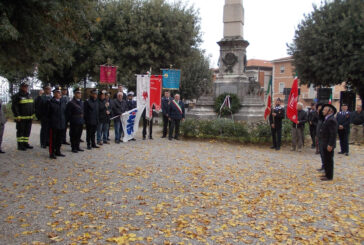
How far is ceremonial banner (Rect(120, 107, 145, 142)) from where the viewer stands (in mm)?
12781

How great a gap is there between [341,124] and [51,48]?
10.1 m

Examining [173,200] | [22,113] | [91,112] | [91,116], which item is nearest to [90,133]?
[91,116]

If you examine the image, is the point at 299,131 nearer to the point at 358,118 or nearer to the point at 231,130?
the point at 231,130

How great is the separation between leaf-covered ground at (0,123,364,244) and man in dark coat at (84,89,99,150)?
1025 mm

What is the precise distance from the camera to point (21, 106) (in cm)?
1024

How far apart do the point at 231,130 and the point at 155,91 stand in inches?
136

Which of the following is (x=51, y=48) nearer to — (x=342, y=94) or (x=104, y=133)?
(x=104, y=133)

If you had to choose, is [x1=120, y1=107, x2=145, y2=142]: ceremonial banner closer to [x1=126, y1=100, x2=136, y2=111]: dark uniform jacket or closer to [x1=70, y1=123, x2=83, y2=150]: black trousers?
[x1=126, y1=100, x2=136, y2=111]: dark uniform jacket

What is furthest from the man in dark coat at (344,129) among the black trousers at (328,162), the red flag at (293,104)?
the black trousers at (328,162)

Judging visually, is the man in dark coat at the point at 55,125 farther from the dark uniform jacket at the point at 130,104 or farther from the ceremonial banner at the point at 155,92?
the ceremonial banner at the point at 155,92

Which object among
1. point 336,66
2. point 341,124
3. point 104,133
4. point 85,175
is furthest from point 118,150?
point 336,66

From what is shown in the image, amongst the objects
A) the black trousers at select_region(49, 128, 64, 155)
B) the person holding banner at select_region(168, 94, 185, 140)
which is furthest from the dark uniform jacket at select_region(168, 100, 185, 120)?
the black trousers at select_region(49, 128, 64, 155)

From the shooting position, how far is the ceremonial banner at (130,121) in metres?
12.8

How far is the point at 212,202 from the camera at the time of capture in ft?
19.0
